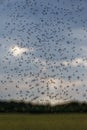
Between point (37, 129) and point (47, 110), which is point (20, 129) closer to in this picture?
point (37, 129)

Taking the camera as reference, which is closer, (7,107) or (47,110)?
(47,110)

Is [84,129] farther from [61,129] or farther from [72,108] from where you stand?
[72,108]

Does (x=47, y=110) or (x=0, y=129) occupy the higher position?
(x=47, y=110)

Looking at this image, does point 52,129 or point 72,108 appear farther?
point 72,108

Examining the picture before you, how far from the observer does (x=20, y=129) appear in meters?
52.0

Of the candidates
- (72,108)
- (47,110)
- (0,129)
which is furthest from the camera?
(72,108)

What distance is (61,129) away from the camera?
51.8m

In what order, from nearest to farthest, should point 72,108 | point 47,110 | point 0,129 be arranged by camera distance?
point 0,129 → point 47,110 → point 72,108

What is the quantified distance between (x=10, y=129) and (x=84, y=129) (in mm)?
7024

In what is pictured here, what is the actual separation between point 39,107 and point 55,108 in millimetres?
4283

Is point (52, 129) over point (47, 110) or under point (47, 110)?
under

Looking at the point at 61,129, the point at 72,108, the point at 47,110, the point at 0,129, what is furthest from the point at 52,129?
the point at 72,108

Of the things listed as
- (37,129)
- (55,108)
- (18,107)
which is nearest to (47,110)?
(55,108)

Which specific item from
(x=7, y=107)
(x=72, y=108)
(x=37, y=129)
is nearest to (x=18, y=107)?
(x=7, y=107)
